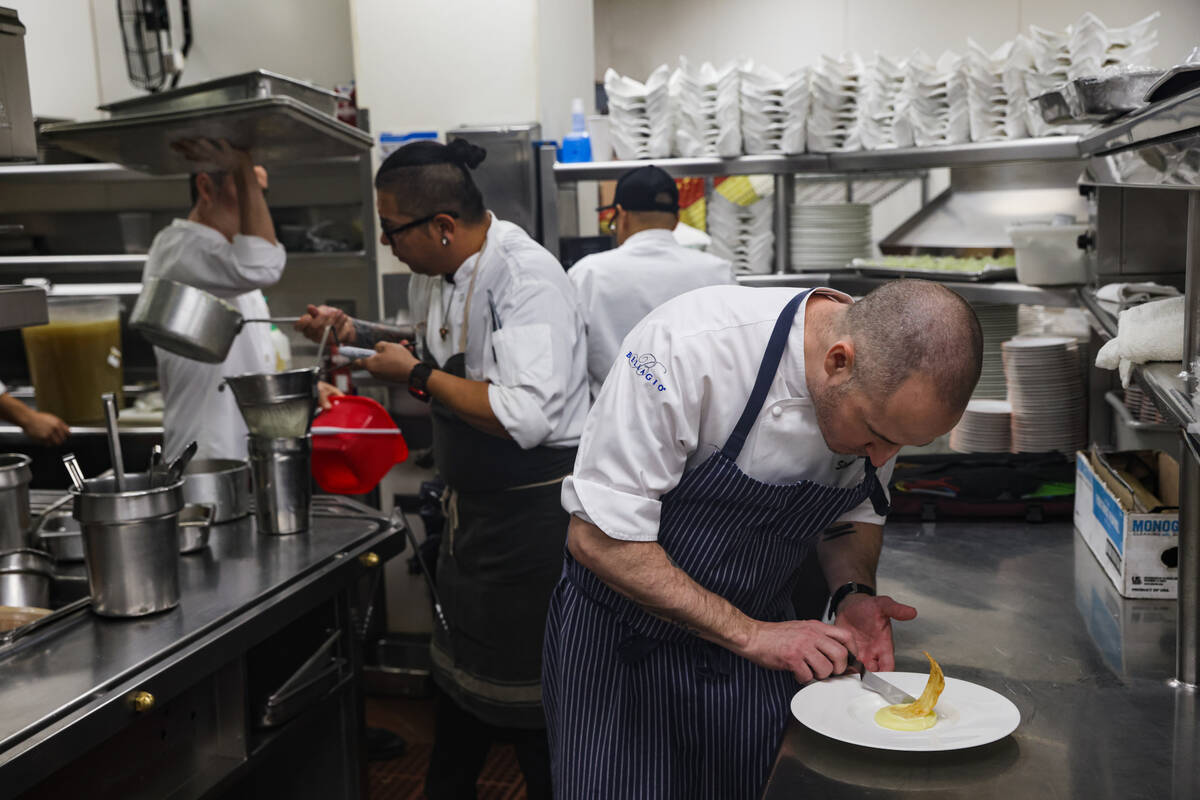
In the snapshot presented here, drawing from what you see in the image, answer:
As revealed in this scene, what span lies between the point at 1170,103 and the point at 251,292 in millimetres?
2978

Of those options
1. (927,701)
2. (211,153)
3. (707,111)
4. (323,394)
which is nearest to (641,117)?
(707,111)

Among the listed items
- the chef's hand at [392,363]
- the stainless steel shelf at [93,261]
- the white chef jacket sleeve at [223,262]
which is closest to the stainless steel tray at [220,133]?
the white chef jacket sleeve at [223,262]

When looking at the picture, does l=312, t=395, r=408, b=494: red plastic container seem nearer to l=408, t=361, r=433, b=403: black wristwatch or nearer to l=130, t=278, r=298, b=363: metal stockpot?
l=408, t=361, r=433, b=403: black wristwatch

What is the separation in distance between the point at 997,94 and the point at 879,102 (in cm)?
41

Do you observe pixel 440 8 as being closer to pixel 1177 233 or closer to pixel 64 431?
pixel 64 431

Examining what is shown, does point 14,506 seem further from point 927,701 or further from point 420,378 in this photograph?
point 927,701

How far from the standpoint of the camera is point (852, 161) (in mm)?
3637

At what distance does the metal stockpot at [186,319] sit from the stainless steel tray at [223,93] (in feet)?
1.37

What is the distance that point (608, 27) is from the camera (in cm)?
705

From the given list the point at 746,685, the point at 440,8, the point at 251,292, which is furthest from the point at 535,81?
the point at 746,685

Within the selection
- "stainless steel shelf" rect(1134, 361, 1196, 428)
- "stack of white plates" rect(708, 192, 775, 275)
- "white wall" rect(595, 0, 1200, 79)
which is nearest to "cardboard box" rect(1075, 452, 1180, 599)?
"stainless steel shelf" rect(1134, 361, 1196, 428)

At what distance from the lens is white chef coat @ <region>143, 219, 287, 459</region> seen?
326 centimetres

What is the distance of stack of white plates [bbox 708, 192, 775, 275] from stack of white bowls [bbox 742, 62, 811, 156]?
25 centimetres

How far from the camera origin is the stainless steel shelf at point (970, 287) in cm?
294
